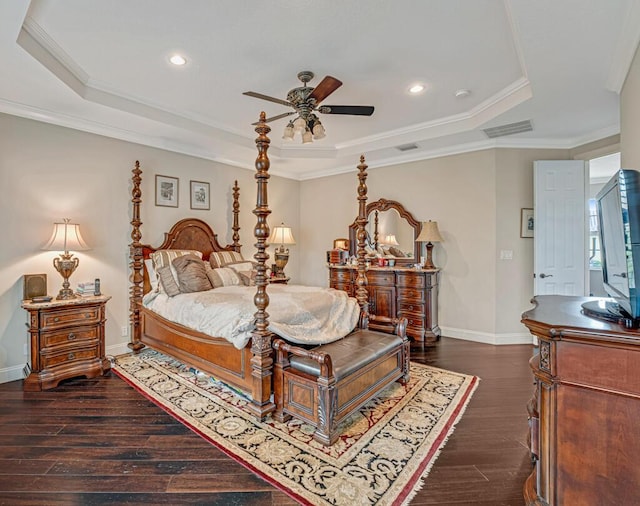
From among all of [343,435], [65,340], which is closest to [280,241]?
[65,340]

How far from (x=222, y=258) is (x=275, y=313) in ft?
7.32

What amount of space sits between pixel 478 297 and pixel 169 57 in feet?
15.2

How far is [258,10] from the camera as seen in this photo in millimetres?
2275

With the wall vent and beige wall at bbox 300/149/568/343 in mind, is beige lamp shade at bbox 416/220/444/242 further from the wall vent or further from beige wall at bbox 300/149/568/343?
the wall vent

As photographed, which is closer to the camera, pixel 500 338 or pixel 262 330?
pixel 262 330

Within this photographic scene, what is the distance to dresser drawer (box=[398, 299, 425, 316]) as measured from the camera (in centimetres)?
471

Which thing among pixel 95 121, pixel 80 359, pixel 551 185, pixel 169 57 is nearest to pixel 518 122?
pixel 551 185

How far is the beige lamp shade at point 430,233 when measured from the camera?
4.81 meters

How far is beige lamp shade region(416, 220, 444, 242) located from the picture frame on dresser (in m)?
3.26

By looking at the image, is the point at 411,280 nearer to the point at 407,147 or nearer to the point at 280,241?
the point at 407,147

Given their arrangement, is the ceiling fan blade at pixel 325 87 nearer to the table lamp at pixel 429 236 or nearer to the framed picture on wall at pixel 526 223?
the table lamp at pixel 429 236

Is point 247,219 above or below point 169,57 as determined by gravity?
below

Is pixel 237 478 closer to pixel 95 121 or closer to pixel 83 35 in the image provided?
pixel 83 35

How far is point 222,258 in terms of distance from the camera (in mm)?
4836
